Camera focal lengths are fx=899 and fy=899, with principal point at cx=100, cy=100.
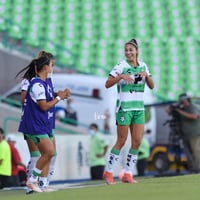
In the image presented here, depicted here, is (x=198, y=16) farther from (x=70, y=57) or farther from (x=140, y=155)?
(x=140, y=155)

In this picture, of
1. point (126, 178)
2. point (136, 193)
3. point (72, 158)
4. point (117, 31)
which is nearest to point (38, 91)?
point (126, 178)

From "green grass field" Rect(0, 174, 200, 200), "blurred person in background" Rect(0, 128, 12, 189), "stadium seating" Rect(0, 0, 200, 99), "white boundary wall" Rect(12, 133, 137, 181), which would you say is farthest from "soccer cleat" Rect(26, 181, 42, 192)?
"stadium seating" Rect(0, 0, 200, 99)

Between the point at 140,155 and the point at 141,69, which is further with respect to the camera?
the point at 140,155

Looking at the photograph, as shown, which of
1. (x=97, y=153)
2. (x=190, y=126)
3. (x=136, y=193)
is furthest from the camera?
(x=97, y=153)

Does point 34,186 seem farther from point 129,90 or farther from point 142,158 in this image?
point 142,158

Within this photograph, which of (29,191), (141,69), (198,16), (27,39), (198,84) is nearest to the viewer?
(29,191)

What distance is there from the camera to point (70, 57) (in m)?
30.2

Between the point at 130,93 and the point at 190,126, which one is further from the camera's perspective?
the point at 190,126

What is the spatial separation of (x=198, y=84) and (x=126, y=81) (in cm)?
2035

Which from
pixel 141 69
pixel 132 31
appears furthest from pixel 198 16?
pixel 141 69

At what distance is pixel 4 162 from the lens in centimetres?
1587

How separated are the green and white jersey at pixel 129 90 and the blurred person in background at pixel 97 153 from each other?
989 centimetres

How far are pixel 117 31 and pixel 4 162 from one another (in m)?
18.0

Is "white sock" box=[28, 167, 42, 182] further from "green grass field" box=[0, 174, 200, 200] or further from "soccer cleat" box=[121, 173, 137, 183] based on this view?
"soccer cleat" box=[121, 173, 137, 183]
